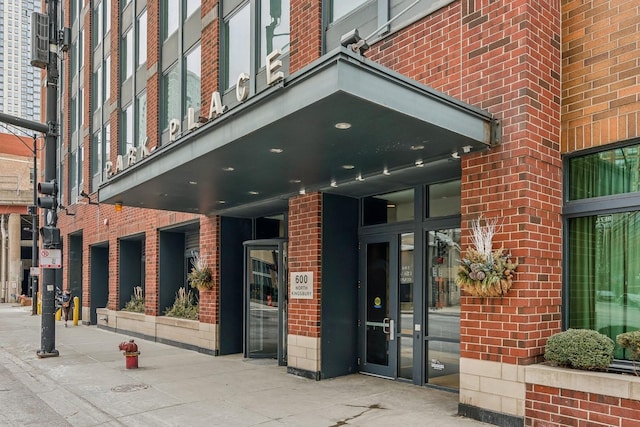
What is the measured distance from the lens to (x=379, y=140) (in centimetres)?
668

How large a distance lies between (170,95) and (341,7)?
7836mm

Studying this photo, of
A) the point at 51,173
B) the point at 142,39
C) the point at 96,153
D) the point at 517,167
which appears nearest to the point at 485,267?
the point at 517,167

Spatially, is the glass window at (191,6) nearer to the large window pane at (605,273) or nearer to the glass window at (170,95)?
the glass window at (170,95)

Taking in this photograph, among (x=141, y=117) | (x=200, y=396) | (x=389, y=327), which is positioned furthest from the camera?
(x=141, y=117)

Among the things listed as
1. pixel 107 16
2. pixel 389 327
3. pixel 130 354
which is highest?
pixel 107 16

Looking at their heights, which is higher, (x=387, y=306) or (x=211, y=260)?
(x=211, y=260)

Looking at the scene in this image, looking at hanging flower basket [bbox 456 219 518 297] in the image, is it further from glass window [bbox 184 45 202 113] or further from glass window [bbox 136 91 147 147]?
glass window [bbox 136 91 147 147]

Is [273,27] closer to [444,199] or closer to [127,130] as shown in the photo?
[444,199]

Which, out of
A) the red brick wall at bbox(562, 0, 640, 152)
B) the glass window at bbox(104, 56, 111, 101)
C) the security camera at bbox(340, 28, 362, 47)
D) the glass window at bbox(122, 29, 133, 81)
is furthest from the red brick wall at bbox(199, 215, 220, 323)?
the glass window at bbox(104, 56, 111, 101)

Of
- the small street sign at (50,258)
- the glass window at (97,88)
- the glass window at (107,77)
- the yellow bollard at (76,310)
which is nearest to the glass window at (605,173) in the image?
the small street sign at (50,258)

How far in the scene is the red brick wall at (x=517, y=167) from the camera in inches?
255

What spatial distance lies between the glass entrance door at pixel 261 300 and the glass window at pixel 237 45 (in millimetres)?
3731

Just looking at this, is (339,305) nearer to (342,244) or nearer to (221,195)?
(342,244)

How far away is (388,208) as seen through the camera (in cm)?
996
